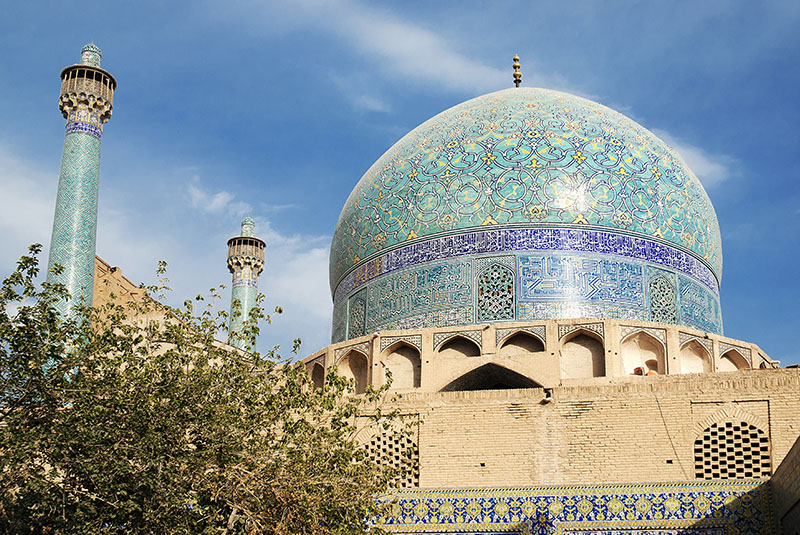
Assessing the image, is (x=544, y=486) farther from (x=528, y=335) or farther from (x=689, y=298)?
(x=689, y=298)

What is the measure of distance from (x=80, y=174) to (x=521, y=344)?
17.8ft

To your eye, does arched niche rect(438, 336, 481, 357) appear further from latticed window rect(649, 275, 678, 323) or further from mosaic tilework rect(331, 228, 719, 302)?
latticed window rect(649, 275, 678, 323)

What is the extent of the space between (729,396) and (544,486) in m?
1.77

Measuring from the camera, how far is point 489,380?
1127 centimetres

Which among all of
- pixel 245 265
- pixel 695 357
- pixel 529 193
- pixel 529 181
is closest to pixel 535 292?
pixel 529 193

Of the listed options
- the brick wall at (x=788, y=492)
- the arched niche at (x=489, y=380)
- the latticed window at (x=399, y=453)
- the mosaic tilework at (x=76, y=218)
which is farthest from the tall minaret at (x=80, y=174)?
the brick wall at (x=788, y=492)

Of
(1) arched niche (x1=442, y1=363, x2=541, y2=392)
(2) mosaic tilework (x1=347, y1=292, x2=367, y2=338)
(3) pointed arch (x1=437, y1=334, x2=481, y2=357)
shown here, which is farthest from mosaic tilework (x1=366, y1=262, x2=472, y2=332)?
(1) arched niche (x1=442, y1=363, x2=541, y2=392)

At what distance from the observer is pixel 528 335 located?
1109 cm

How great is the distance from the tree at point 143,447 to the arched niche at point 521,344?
13.2ft

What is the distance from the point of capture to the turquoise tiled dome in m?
12.0

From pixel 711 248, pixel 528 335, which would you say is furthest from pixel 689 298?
pixel 528 335

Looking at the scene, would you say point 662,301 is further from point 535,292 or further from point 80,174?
point 80,174

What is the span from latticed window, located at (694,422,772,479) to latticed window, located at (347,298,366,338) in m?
4.65

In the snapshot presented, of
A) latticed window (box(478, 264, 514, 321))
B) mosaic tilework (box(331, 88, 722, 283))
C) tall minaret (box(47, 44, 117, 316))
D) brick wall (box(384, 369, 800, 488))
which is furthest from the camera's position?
mosaic tilework (box(331, 88, 722, 283))
